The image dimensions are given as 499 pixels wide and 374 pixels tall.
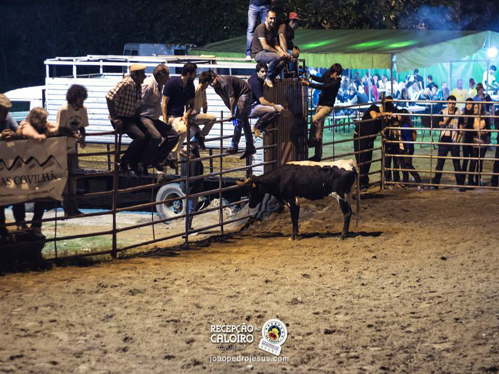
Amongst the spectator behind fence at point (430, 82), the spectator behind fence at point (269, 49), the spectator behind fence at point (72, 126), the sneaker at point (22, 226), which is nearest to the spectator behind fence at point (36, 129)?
the sneaker at point (22, 226)

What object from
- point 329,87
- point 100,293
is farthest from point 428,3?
point 100,293

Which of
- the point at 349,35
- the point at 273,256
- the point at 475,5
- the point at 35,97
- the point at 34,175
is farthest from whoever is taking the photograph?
the point at 475,5

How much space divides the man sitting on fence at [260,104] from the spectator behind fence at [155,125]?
2042 millimetres

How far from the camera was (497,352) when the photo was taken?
7.16 meters

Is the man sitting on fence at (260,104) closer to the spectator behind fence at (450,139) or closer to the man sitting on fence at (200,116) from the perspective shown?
the man sitting on fence at (200,116)

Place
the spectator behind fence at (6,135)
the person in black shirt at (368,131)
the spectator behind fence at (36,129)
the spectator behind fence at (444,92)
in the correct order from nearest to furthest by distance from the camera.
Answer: the spectator behind fence at (6,135)
the spectator behind fence at (36,129)
the person in black shirt at (368,131)
the spectator behind fence at (444,92)

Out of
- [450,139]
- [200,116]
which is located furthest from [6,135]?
[450,139]

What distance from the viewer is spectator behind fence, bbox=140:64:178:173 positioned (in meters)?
11.0

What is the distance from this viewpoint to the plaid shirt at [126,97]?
1055 cm

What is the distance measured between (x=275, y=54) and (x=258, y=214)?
8.49 ft

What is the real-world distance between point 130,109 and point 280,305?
3.56 metres

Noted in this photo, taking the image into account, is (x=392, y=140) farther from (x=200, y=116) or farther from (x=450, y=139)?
(x=200, y=116)

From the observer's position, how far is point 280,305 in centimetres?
858

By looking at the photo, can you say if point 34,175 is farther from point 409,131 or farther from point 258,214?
point 409,131
